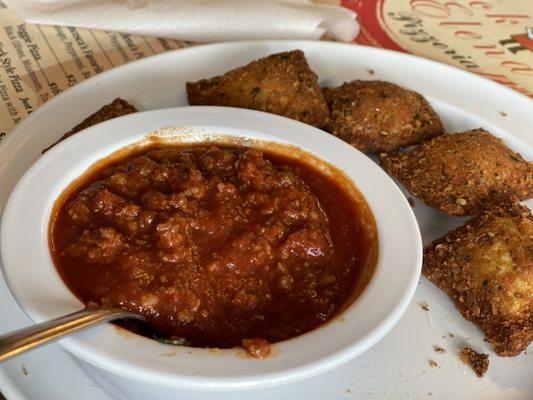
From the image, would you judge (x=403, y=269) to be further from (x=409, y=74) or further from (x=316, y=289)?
(x=409, y=74)

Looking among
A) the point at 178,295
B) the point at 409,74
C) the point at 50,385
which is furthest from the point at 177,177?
the point at 409,74

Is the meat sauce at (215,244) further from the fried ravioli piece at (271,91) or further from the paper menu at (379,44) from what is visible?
the paper menu at (379,44)

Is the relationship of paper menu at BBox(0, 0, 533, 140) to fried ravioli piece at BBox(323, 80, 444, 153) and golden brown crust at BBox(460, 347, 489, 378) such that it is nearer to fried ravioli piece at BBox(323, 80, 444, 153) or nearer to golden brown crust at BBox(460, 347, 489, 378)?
fried ravioli piece at BBox(323, 80, 444, 153)

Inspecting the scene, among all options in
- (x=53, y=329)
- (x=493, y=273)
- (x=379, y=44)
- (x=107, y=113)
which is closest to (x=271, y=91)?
(x=107, y=113)

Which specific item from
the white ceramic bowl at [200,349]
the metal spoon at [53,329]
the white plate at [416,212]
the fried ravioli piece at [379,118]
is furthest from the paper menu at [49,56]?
the metal spoon at [53,329]

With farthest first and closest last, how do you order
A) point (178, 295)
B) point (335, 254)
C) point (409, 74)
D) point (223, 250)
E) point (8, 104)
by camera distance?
point (409, 74), point (8, 104), point (335, 254), point (223, 250), point (178, 295)

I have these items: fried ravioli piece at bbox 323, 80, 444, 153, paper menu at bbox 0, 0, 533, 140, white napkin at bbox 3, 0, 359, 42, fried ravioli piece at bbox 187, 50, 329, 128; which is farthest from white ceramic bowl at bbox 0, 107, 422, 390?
white napkin at bbox 3, 0, 359, 42
